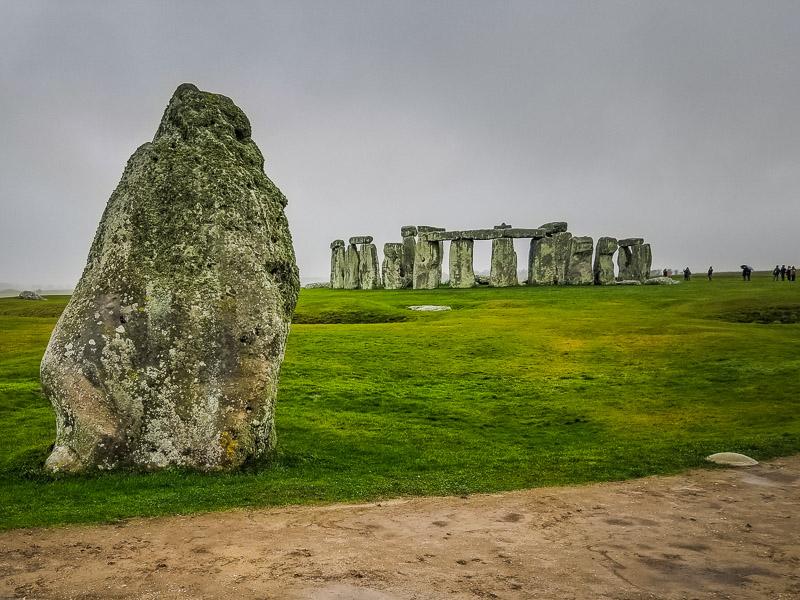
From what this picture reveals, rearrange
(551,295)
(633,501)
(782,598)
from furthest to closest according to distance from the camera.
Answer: (551,295)
(633,501)
(782,598)

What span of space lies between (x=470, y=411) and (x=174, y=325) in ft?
26.3

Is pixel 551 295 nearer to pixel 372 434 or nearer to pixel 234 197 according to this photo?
pixel 372 434

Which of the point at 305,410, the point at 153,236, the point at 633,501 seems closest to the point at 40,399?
the point at 305,410

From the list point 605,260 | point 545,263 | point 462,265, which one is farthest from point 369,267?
point 605,260

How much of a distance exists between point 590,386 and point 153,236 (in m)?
12.4

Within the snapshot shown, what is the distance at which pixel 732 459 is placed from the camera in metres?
11.4

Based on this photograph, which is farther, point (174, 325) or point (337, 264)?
point (337, 264)

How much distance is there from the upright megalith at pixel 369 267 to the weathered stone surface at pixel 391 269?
1.09m

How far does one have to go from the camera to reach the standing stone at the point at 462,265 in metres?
54.3

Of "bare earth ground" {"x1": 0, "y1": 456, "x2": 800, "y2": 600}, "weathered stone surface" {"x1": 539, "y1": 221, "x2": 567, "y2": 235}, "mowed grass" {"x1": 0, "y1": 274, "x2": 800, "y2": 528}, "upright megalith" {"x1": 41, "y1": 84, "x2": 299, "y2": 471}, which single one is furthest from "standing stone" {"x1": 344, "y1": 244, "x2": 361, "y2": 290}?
"bare earth ground" {"x1": 0, "y1": 456, "x2": 800, "y2": 600}

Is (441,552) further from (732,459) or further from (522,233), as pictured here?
(522,233)

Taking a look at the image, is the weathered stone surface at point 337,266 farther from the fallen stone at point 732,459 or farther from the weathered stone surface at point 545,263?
the fallen stone at point 732,459

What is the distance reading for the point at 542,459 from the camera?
11867 millimetres

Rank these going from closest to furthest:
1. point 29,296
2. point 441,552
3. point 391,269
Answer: point 441,552, point 29,296, point 391,269
